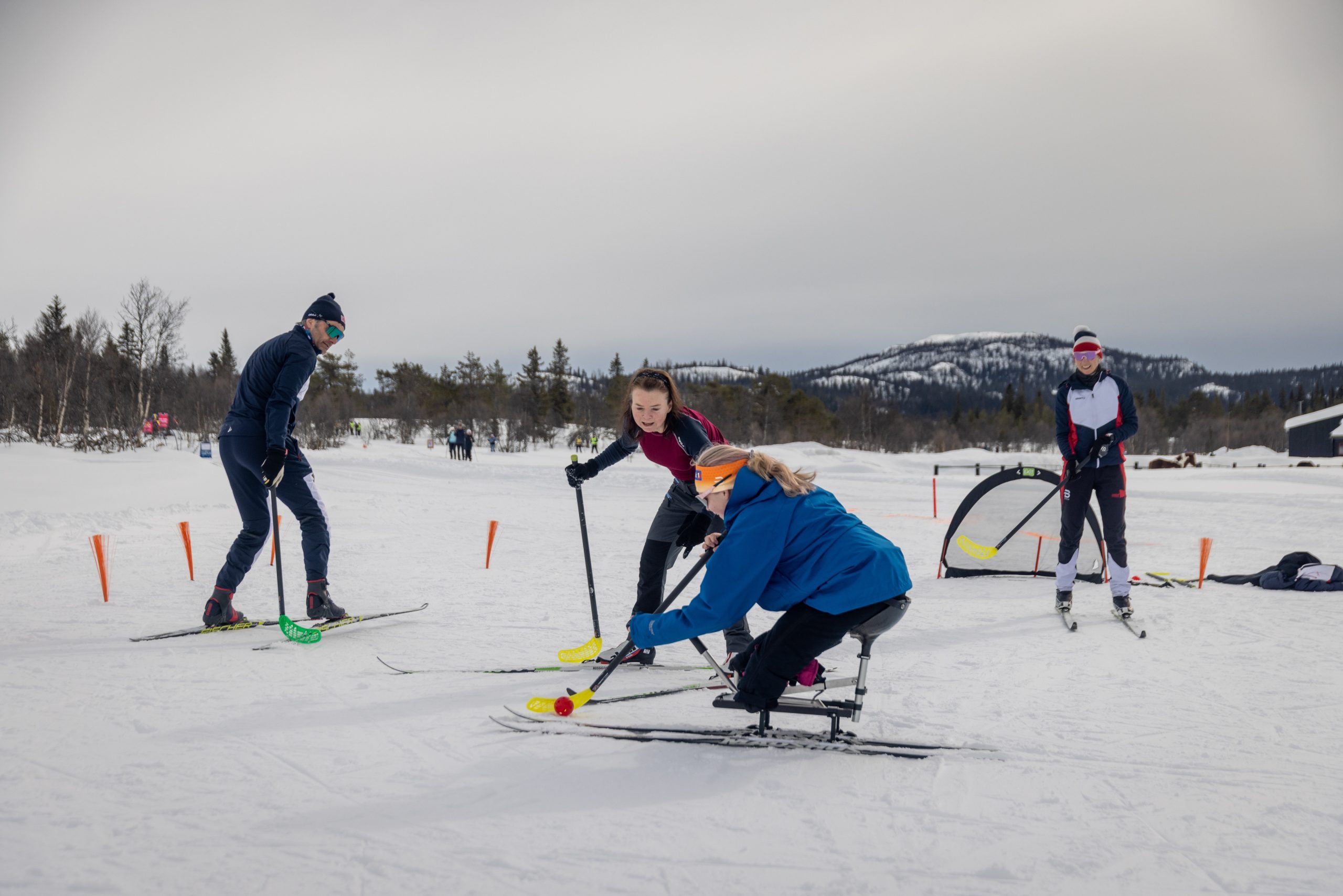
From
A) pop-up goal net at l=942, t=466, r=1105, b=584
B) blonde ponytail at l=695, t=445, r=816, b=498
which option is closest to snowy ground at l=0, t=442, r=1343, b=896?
pop-up goal net at l=942, t=466, r=1105, b=584

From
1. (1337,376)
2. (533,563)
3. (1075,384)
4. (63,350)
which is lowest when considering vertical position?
(533,563)

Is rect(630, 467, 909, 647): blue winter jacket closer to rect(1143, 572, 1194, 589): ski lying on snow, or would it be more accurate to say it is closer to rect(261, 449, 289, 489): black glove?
rect(261, 449, 289, 489): black glove

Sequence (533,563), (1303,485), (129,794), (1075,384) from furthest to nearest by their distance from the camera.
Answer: (1303,485) < (533,563) < (1075,384) < (129,794)

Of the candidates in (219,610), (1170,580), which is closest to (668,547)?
(219,610)

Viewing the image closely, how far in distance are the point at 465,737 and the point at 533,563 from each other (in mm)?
4679

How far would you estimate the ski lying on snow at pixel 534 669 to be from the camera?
4094 mm

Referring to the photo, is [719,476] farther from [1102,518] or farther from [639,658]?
[1102,518]

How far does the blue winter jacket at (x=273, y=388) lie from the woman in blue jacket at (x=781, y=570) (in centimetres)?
298

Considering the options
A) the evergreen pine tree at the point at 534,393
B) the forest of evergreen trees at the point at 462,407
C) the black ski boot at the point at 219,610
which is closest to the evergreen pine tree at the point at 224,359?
the forest of evergreen trees at the point at 462,407

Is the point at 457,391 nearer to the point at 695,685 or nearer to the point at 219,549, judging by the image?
the point at 219,549

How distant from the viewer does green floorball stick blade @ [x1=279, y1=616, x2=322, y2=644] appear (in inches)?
177

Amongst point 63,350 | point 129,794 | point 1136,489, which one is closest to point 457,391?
point 63,350

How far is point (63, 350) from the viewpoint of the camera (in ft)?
99.8

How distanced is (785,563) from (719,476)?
471 millimetres
